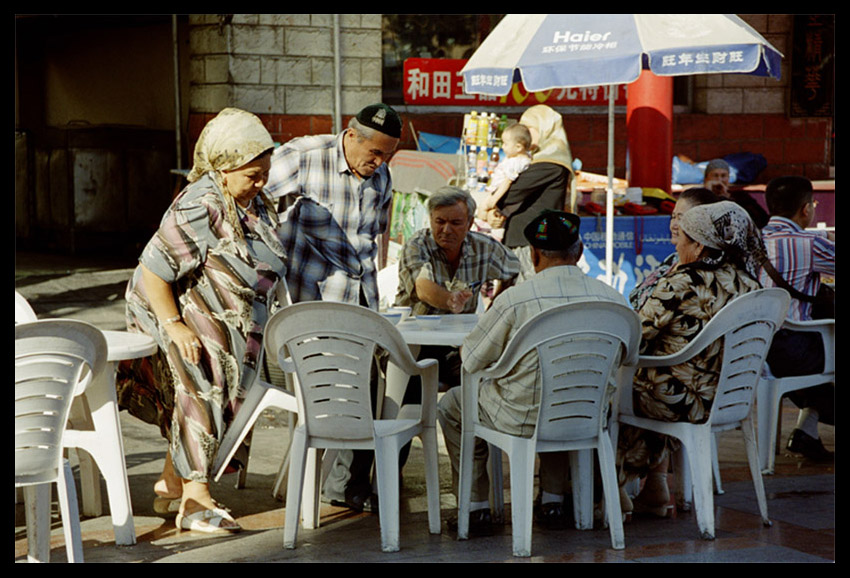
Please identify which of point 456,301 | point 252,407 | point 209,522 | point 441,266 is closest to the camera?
point 209,522

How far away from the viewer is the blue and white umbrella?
7512mm

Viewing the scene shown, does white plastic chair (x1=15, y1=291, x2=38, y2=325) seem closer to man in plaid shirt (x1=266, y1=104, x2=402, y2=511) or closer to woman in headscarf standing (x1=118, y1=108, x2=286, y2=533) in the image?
woman in headscarf standing (x1=118, y1=108, x2=286, y2=533)

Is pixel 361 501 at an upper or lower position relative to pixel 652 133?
lower

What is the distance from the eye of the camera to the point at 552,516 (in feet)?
16.2

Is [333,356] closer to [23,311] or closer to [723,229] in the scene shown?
[23,311]

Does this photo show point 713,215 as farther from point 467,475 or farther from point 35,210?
point 35,210

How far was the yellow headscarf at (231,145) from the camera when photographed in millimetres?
A: 4727

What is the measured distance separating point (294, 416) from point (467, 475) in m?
1.09

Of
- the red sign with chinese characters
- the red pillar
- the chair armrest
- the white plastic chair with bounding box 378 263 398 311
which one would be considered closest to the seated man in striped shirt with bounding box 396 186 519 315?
the white plastic chair with bounding box 378 263 398 311

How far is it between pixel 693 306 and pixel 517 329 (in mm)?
859

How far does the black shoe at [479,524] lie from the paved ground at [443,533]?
51 millimetres

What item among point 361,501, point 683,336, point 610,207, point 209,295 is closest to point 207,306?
point 209,295
